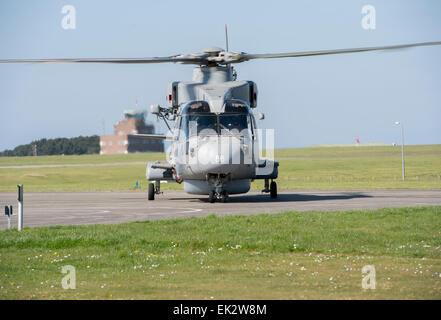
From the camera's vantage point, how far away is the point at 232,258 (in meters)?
12.7

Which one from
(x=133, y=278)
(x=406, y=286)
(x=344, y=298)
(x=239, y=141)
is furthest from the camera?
(x=239, y=141)

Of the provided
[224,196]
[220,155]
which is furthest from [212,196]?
[220,155]

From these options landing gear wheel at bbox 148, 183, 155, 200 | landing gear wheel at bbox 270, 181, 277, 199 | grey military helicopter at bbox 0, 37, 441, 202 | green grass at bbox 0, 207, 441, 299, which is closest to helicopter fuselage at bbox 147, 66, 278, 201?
grey military helicopter at bbox 0, 37, 441, 202

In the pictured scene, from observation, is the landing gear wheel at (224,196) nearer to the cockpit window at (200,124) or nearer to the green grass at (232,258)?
the cockpit window at (200,124)

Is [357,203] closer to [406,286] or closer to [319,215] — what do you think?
[319,215]

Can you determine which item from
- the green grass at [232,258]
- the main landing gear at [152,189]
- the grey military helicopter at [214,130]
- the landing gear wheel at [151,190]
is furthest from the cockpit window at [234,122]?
the green grass at [232,258]

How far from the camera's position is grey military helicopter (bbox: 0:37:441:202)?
25.9 m

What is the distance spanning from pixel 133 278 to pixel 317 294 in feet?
10.3

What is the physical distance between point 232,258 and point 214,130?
14227mm

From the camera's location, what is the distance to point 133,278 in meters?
10.8

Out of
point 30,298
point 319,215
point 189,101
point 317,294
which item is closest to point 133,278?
point 30,298

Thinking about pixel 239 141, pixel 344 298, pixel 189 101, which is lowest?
pixel 344 298

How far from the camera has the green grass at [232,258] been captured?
9.55 metres

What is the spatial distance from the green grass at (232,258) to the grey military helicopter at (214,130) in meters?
6.75
